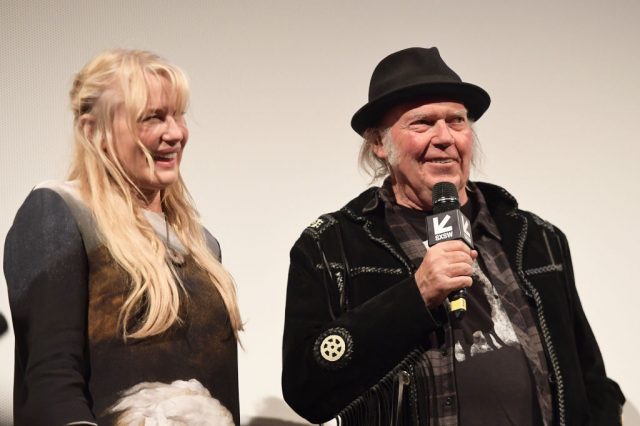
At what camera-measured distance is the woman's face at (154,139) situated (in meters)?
2.03

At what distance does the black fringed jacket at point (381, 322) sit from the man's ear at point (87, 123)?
636 millimetres

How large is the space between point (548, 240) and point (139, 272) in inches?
46.1

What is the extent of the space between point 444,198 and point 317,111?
3.65 feet

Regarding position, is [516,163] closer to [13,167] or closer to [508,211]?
[508,211]

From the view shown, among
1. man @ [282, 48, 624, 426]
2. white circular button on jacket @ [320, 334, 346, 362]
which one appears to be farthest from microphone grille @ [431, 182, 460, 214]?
white circular button on jacket @ [320, 334, 346, 362]

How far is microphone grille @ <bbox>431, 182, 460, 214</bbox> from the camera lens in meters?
2.14

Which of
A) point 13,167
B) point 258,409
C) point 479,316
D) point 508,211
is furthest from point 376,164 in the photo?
point 13,167

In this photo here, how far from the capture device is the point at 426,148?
97.7 inches

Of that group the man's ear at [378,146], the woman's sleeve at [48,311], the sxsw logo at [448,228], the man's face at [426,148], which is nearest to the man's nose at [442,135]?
the man's face at [426,148]

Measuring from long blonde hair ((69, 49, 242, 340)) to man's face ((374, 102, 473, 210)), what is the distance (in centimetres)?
61

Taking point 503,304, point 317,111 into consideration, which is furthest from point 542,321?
point 317,111

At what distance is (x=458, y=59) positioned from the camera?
133 inches

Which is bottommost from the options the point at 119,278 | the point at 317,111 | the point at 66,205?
the point at 119,278

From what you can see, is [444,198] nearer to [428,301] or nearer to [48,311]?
[428,301]
